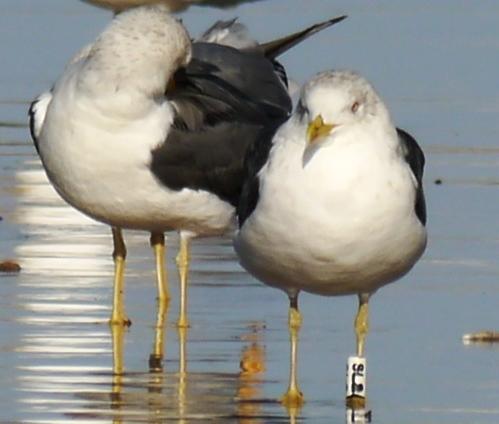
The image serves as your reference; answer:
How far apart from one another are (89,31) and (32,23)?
0.88 meters

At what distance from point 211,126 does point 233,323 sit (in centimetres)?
115

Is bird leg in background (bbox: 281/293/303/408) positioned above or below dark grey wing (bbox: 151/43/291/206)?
below

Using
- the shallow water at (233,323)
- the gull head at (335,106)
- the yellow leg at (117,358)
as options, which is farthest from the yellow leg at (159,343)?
the gull head at (335,106)

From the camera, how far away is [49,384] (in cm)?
936

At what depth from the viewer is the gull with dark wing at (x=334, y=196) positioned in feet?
29.3

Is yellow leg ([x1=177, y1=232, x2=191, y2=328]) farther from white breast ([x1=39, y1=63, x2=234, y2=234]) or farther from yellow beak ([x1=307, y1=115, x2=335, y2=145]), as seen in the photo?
yellow beak ([x1=307, y1=115, x2=335, y2=145])

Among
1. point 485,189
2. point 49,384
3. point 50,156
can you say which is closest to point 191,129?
point 50,156

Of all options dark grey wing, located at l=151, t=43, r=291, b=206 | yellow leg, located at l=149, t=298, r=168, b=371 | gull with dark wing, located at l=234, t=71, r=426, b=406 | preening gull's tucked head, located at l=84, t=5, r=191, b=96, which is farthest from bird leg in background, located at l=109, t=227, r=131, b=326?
gull with dark wing, located at l=234, t=71, r=426, b=406

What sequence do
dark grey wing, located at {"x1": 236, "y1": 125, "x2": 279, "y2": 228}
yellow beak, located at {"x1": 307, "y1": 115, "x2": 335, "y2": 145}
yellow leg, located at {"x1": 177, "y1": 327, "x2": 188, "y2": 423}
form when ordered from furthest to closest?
dark grey wing, located at {"x1": 236, "y1": 125, "x2": 279, "y2": 228} → yellow leg, located at {"x1": 177, "y1": 327, "x2": 188, "y2": 423} → yellow beak, located at {"x1": 307, "y1": 115, "x2": 335, "y2": 145}

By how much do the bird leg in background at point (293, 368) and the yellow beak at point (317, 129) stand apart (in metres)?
1.00

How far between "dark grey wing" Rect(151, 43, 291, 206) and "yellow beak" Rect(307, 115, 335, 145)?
7.33 feet

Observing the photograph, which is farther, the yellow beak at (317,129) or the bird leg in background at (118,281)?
the bird leg in background at (118,281)

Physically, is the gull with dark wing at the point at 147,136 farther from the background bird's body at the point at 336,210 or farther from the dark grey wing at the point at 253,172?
the background bird's body at the point at 336,210

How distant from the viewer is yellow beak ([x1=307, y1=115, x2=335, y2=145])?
8859 mm
